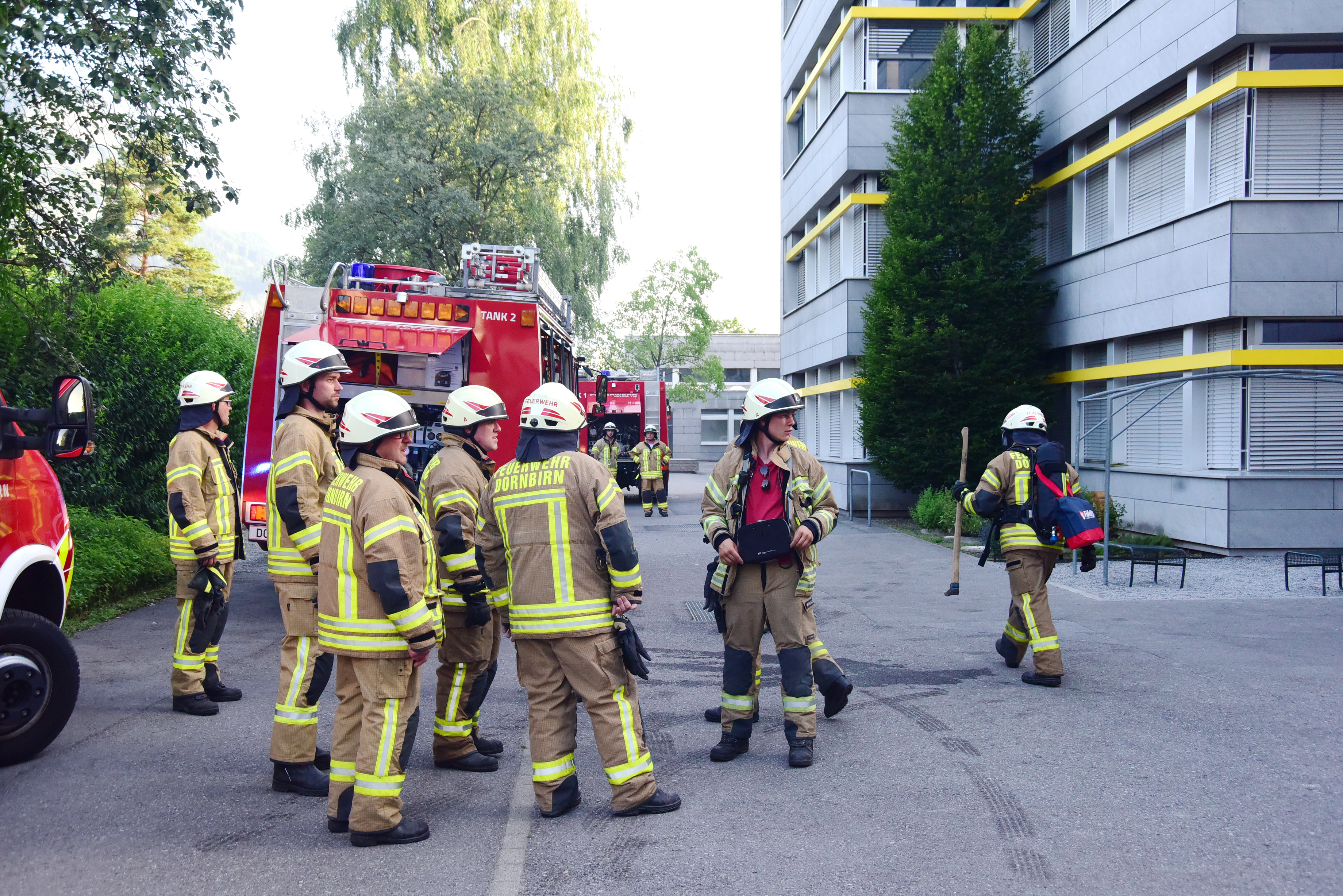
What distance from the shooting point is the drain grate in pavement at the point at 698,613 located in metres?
9.26

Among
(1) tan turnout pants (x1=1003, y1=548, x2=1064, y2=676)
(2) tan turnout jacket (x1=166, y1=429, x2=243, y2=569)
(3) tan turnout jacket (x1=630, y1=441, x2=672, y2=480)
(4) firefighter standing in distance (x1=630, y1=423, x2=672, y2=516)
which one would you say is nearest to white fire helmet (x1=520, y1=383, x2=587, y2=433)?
(2) tan turnout jacket (x1=166, y1=429, x2=243, y2=569)

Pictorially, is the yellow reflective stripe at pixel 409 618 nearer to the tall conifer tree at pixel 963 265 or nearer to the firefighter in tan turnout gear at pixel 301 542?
the firefighter in tan turnout gear at pixel 301 542

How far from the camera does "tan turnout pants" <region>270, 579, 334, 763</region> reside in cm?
471

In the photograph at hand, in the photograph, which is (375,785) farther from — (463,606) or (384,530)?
(463,606)

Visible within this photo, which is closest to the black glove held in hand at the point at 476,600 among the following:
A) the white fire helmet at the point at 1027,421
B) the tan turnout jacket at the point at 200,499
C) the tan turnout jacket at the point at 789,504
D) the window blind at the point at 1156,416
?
the tan turnout jacket at the point at 789,504

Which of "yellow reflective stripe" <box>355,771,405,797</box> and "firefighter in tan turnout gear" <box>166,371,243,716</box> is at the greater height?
"firefighter in tan turnout gear" <box>166,371,243,716</box>

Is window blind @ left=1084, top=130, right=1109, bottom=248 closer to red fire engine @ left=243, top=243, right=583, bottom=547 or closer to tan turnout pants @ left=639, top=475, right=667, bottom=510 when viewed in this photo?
tan turnout pants @ left=639, top=475, right=667, bottom=510

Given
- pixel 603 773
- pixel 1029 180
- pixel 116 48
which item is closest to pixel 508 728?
pixel 603 773

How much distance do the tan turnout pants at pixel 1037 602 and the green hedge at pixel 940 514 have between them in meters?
9.31

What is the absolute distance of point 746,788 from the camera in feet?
15.9

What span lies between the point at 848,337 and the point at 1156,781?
55.2ft

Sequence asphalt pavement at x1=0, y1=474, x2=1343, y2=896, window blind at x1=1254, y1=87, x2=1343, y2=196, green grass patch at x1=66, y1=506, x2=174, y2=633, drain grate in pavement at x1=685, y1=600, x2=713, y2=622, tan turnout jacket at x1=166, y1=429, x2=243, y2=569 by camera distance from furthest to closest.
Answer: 1. window blind at x1=1254, y1=87, x2=1343, y2=196
2. drain grate in pavement at x1=685, y1=600, x2=713, y2=622
3. green grass patch at x1=66, y1=506, x2=174, y2=633
4. tan turnout jacket at x1=166, y1=429, x2=243, y2=569
5. asphalt pavement at x1=0, y1=474, x2=1343, y2=896

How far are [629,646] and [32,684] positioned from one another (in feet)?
10.3

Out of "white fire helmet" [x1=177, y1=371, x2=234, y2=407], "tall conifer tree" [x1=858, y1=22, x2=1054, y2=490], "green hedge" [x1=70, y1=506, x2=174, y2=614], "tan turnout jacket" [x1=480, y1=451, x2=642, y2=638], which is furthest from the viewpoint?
"tall conifer tree" [x1=858, y1=22, x2=1054, y2=490]
